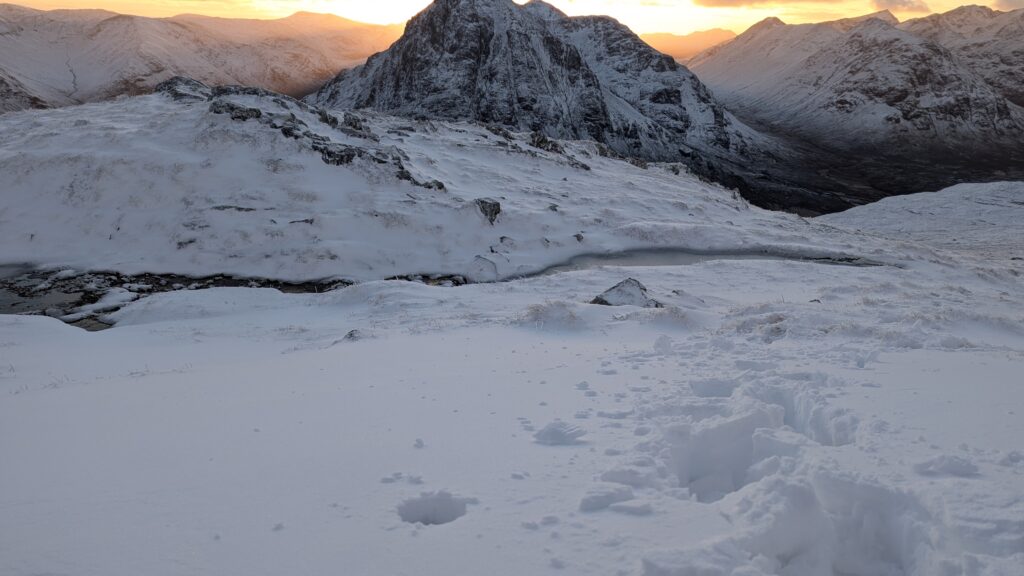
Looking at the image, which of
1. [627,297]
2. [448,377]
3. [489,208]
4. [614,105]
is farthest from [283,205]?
[614,105]

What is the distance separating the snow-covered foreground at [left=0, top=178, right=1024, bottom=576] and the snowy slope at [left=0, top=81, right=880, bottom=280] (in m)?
15.9

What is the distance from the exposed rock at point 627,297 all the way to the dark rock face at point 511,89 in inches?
3936

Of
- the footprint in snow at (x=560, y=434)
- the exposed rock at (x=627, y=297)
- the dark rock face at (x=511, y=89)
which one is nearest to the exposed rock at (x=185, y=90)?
the exposed rock at (x=627, y=297)

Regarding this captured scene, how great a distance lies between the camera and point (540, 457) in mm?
5676

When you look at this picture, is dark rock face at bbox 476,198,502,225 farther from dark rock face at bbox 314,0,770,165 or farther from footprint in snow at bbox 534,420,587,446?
dark rock face at bbox 314,0,770,165

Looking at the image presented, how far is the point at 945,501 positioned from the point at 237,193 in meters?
32.3

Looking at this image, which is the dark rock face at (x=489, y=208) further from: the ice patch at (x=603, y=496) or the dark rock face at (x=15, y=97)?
the dark rock face at (x=15, y=97)

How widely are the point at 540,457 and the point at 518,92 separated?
126 meters

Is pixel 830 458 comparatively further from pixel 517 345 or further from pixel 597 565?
pixel 517 345

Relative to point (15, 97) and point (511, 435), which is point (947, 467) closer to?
point (511, 435)

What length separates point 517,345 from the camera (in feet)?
36.2

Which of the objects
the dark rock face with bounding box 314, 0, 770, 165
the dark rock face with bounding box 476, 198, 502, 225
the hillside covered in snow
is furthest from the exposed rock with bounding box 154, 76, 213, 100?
the dark rock face with bounding box 314, 0, 770, 165

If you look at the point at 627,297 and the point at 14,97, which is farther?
the point at 14,97

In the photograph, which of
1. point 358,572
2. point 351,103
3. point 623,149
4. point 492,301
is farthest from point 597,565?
point 351,103
